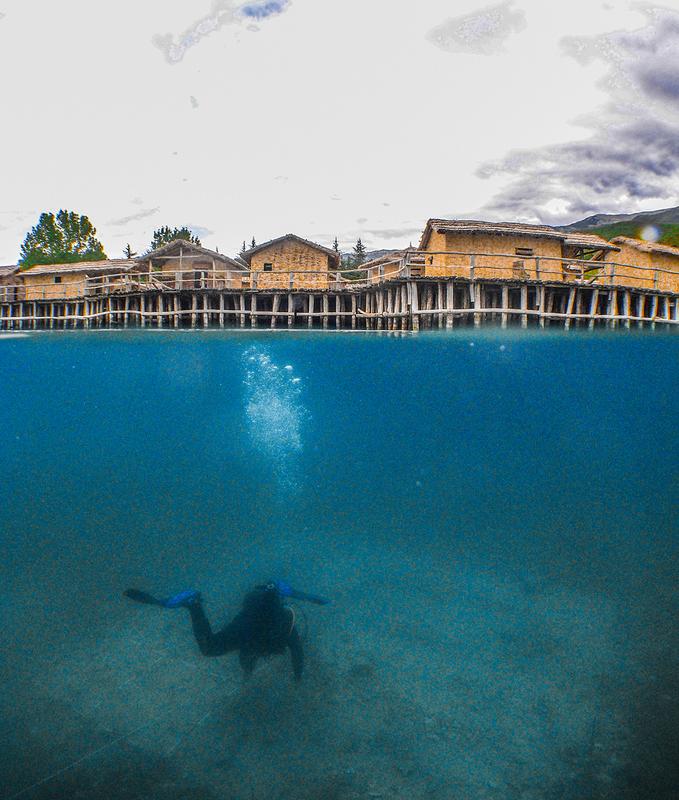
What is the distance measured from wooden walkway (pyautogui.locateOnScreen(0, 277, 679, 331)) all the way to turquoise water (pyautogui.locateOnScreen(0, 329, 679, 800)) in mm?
2623

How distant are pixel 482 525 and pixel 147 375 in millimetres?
18358

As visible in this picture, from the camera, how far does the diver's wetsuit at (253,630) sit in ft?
25.9

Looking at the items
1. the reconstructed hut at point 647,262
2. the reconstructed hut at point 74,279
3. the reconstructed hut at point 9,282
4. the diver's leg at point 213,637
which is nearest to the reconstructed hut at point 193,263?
the reconstructed hut at point 74,279

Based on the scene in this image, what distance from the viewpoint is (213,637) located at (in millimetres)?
8023

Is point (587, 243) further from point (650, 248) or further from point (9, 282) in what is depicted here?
point (9, 282)

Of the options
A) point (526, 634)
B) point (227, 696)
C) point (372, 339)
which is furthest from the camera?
point (372, 339)

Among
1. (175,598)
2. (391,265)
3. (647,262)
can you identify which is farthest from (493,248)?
(175,598)

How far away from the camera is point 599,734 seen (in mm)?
6855

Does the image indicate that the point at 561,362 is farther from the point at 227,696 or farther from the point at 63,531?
the point at 63,531

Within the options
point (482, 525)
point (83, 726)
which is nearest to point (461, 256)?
point (482, 525)

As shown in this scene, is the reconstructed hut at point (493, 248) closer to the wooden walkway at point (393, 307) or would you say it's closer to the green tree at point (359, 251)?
the wooden walkway at point (393, 307)

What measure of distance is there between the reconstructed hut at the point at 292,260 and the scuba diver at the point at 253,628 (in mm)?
23675

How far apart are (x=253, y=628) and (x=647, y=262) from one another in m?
28.1

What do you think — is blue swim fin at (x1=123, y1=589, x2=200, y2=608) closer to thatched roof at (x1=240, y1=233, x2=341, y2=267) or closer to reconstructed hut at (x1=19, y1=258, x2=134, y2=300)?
thatched roof at (x1=240, y1=233, x2=341, y2=267)
